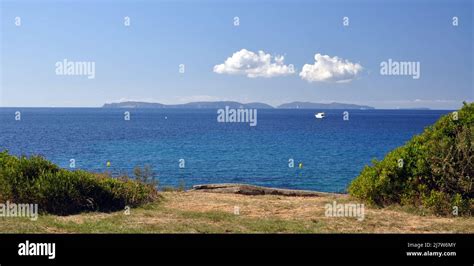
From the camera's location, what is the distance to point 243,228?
1188cm

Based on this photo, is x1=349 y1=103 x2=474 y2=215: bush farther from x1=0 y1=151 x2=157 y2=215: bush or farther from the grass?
x1=0 y1=151 x2=157 y2=215: bush

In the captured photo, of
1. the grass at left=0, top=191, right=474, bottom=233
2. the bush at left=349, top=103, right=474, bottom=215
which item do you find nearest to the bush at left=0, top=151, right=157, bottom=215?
the grass at left=0, top=191, right=474, bottom=233

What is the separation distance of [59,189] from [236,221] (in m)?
5.29

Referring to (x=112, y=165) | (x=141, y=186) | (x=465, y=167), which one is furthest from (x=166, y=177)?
(x=465, y=167)

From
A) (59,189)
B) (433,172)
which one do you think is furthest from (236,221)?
(433,172)

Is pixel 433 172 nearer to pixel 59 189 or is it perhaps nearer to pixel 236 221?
pixel 236 221

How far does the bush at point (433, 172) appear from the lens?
46.7ft

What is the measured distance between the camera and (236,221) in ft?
42.1

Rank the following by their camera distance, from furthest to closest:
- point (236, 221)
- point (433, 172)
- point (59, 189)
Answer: point (433, 172) < point (59, 189) < point (236, 221)

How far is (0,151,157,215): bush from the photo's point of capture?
14.0 m

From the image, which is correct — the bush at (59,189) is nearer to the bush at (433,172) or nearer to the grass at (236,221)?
the grass at (236,221)

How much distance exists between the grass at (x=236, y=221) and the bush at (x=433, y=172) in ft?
1.78

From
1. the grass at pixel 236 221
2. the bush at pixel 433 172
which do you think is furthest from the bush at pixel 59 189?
the bush at pixel 433 172
